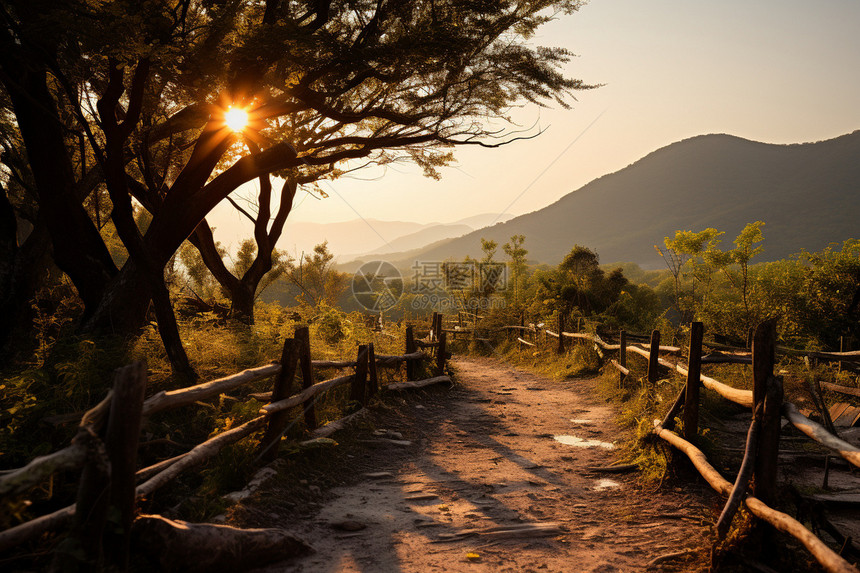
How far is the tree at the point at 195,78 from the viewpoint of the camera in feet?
21.3

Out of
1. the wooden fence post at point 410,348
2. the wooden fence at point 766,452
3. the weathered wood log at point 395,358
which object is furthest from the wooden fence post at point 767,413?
the wooden fence post at point 410,348

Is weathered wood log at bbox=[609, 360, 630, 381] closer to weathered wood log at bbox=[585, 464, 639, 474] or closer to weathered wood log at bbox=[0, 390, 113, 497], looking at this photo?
weathered wood log at bbox=[585, 464, 639, 474]

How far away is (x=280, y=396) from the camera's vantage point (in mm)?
4965

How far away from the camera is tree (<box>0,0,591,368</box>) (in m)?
6.49

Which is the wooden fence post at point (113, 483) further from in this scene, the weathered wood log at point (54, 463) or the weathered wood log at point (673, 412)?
the weathered wood log at point (673, 412)

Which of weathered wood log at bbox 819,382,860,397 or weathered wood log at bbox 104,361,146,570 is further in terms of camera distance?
weathered wood log at bbox 819,382,860,397

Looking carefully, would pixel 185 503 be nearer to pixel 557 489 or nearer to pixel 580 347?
pixel 557 489

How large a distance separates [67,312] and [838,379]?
1308 cm

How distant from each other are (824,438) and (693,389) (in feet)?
6.34

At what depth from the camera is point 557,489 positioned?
16.7 feet

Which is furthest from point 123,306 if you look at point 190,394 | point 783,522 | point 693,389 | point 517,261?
point 517,261

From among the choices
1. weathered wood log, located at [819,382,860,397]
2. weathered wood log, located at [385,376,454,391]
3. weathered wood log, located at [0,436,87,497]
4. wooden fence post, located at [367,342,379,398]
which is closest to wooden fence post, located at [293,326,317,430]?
wooden fence post, located at [367,342,379,398]

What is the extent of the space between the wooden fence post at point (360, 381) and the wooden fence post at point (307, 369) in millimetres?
1411

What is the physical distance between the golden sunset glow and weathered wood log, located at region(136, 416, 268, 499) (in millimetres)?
5265
